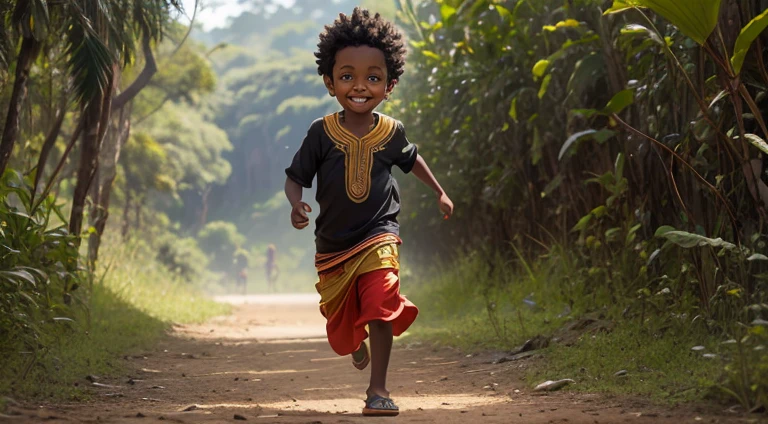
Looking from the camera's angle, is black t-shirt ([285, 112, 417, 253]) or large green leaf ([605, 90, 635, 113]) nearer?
black t-shirt ([285, 112, 417, 253])

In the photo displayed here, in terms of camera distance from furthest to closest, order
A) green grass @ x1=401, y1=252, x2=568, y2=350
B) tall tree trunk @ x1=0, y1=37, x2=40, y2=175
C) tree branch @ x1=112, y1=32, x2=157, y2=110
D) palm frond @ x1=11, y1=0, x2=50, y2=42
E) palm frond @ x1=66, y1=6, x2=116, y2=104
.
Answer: tree branch @ x1=112, y1=32, x2=157, y2=110 → green grass @ x1=401, y1=252, x2=568, y2=350 → palm frond @ x1=66, y1=6, x2=116, y2=104 → tall tree trunk @ x1=0, y1=37, x2=40, y2=175 → palm frond @ x1=11, y1=0, x2=50, y2=42

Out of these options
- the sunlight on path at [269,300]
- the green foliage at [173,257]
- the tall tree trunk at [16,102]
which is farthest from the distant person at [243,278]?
the tall tree trunk at [16,102]

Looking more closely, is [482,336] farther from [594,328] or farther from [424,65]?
[424,65]

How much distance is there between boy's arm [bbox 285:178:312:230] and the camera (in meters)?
4.82

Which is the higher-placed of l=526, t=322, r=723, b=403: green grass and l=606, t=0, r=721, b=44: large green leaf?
l=606, t=0, r=721, b=44: large green leaf

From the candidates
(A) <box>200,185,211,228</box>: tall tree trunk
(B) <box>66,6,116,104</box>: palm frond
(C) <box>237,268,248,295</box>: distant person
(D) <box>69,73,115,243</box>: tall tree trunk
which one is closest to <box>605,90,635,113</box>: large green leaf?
(B) <box>66,6,116,104</box>: palm frond

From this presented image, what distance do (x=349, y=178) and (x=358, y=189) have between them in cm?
8

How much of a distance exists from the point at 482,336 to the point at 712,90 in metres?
3.40

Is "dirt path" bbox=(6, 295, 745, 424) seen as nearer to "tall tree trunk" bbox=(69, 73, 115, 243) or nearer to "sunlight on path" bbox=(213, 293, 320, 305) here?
"tall tree trunk" bbox=(69, 73, 115, 243)

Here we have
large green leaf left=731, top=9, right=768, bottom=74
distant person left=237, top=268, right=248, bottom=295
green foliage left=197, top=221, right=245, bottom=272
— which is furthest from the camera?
green foliage left=197, top=221, right=245, bottom=272

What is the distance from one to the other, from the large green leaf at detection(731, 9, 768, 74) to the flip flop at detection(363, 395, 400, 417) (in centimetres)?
249

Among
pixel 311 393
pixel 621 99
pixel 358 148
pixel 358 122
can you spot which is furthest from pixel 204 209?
pixel 358 148

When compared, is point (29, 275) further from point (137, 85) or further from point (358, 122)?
point (137, 85)

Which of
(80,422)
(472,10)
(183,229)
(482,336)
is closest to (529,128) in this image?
(472,10)
